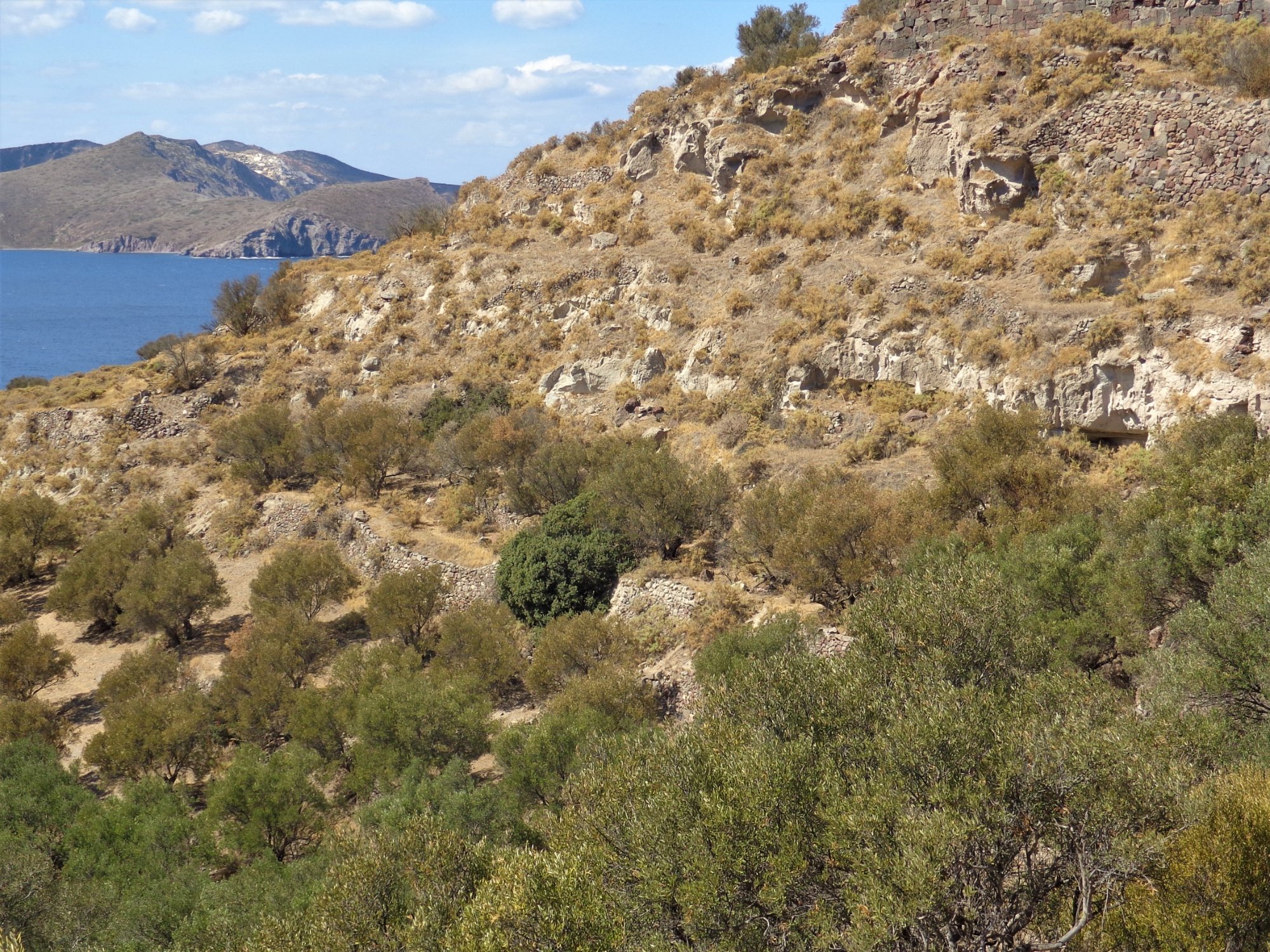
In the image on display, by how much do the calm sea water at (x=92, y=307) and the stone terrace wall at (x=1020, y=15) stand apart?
75.9m

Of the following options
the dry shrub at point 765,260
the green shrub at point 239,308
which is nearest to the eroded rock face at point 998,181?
the dry shrub at point 765,260

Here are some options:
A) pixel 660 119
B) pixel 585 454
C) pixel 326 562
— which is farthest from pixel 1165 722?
pixel 660 119

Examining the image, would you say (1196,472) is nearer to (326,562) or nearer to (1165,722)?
(1165,722)

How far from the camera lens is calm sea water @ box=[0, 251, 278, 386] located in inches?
3536

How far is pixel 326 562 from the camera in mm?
31234

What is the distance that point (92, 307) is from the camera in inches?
4929

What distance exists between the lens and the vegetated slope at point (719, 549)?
35.3 feet

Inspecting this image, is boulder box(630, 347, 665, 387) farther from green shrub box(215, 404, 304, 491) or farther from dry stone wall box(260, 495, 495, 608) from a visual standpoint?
green shrub box(215, 404, 304, 491)

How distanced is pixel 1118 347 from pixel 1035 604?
13488mm

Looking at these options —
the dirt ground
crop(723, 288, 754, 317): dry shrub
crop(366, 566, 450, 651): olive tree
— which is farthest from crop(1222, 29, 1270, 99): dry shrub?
the dirt ground

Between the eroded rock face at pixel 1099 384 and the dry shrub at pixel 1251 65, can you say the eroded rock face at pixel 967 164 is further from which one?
the eroded rock face at pixel 1099 384

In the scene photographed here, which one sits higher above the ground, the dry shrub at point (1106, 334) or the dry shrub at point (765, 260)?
the dry shrub at point (765, 260)

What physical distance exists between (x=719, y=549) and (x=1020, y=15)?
2900 cm

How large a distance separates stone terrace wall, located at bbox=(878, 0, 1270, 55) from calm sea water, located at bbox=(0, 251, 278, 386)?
75.9 m
